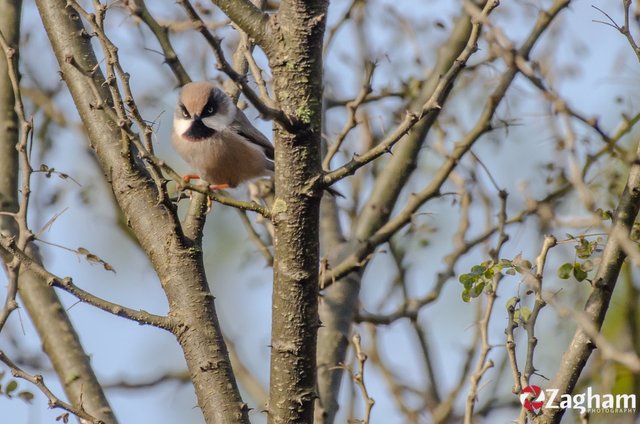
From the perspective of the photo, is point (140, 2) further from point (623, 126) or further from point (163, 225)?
point (623, 126)

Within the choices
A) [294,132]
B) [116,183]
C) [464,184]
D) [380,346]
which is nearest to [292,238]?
[294,132]

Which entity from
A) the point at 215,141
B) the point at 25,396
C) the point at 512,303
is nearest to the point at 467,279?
the point at 512,303

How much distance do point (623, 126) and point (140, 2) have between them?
2.86m

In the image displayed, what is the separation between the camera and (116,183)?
3.80 m

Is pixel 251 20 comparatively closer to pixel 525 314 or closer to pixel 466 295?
pixel 466 295

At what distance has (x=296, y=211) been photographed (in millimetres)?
2932

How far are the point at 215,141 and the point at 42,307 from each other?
5.79 ft

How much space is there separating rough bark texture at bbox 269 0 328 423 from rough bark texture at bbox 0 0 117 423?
1.26 metres

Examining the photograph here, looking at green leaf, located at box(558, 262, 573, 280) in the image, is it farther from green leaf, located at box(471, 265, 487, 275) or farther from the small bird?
the small bird

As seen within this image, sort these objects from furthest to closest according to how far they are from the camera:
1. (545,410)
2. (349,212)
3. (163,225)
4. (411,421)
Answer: (349,212), (411,421), (163,225), (545,410)

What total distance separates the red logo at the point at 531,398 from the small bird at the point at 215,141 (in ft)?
9.86

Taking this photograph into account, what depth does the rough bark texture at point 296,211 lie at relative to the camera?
2.86 metres

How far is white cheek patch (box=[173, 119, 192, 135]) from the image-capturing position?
230 inches

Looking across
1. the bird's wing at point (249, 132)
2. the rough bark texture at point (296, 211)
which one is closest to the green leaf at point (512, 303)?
the rough bark texture at point (296, 211)
